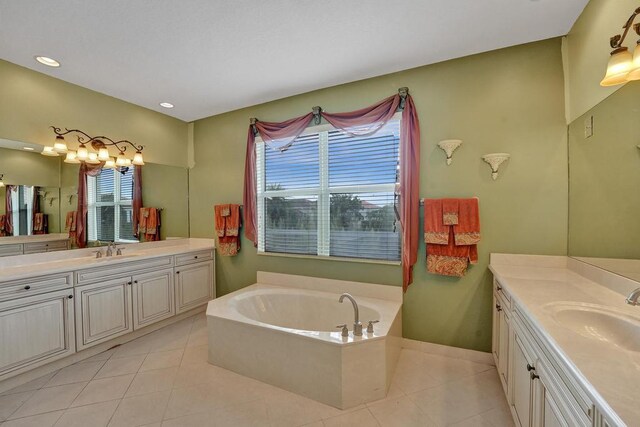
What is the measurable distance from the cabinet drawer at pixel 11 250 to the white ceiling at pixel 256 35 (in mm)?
1564

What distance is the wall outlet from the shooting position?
1668mm

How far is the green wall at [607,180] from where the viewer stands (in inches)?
52.8

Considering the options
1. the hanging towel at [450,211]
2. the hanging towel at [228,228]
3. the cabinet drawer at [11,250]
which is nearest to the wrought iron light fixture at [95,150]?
the cabinet drawer at [11,250]

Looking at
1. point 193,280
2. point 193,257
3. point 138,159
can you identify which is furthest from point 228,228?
point 138,159

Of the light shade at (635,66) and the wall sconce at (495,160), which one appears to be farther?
the wall sconce at (495,160)

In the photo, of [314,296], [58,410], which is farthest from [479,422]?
[58,410]

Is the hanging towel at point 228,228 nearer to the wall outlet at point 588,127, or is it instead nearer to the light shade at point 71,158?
the light shade at point 71,158

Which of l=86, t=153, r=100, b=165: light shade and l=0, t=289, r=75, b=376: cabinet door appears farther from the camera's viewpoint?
l=86, t=153, r=100, b=165: light shade

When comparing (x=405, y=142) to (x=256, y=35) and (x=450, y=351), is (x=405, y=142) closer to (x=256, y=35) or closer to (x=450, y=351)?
(x=256, y=35)

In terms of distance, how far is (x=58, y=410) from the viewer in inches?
66.2

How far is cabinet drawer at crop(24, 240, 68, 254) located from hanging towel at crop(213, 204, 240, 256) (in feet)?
4.72

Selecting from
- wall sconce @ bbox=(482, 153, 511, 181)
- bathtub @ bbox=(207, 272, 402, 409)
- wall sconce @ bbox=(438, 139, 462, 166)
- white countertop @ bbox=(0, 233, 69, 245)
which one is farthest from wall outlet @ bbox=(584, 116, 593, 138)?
white countertop @ bbox=(0, 233, 69, 245)

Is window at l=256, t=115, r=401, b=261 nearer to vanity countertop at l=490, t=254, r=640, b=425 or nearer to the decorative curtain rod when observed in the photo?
the decorative curtain rod

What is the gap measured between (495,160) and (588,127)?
53cm
